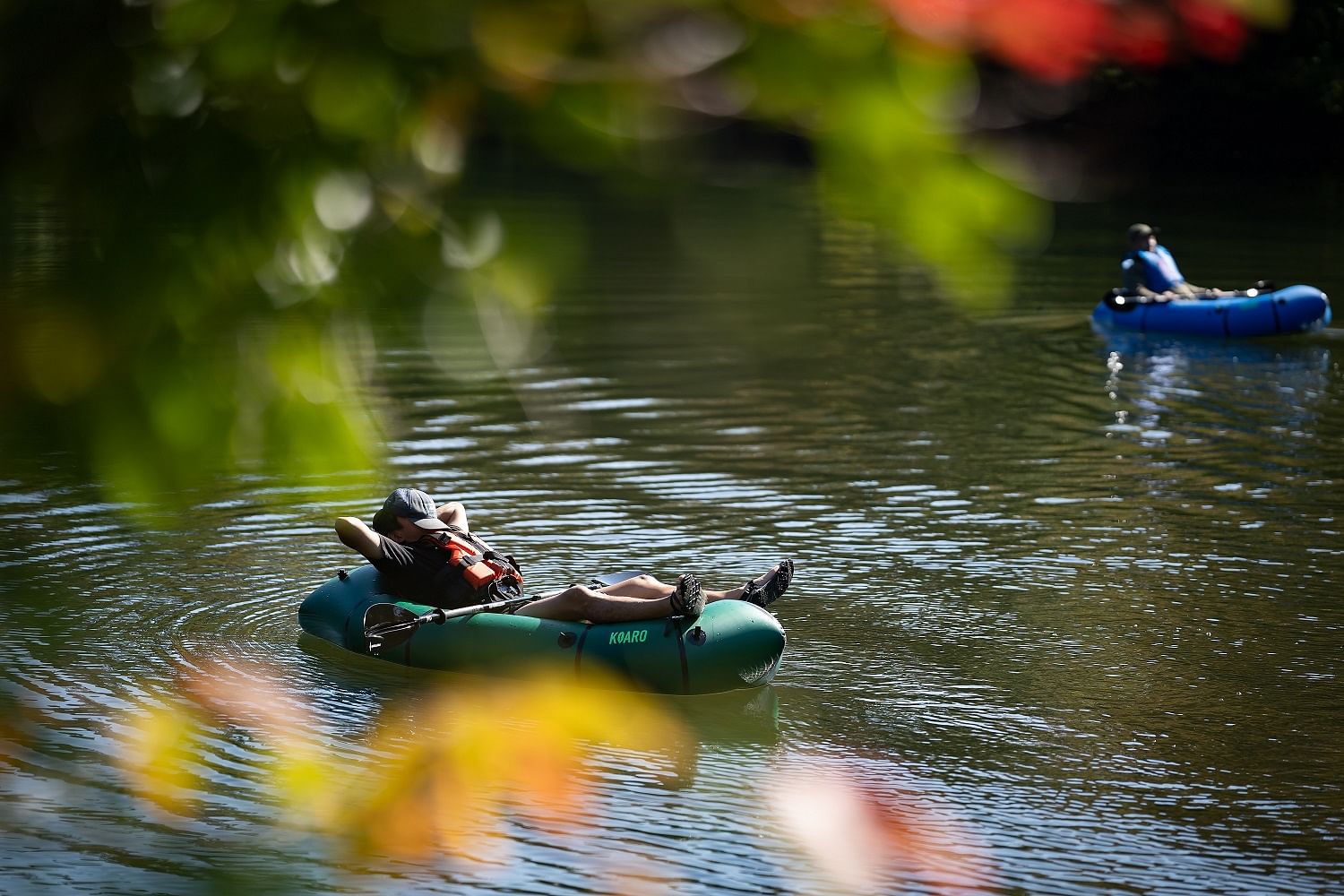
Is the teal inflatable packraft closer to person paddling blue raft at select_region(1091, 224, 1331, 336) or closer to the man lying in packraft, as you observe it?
the man lying in packraft

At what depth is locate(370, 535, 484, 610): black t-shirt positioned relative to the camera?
10008mm

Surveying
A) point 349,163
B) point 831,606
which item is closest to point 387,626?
point 831,606

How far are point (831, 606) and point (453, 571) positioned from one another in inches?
92.0

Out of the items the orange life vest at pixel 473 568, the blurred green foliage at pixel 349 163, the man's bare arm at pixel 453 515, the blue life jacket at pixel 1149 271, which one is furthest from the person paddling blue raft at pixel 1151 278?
→ the blurred green foliage at pixel 349 163

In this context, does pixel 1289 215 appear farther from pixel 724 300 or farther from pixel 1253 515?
pixel 1253 515

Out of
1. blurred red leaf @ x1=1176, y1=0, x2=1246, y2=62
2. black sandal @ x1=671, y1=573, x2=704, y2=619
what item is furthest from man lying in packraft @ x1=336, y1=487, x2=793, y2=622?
blurred red leaf @ x1=1176, y1=0, x2=1246, y2=62

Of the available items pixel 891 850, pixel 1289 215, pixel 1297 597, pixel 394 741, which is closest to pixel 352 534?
pixel 394 741

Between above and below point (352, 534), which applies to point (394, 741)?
below

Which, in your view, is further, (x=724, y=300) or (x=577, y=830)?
(x=724, y=300)

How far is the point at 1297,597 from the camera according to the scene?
11.1m

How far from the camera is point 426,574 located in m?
10.0

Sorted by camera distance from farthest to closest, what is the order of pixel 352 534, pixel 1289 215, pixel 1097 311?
pixel 1289 215 → pixel 1097 311 → pixel 352 534

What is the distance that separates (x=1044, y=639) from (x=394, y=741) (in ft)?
12.2

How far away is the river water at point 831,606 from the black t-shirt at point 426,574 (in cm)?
50
